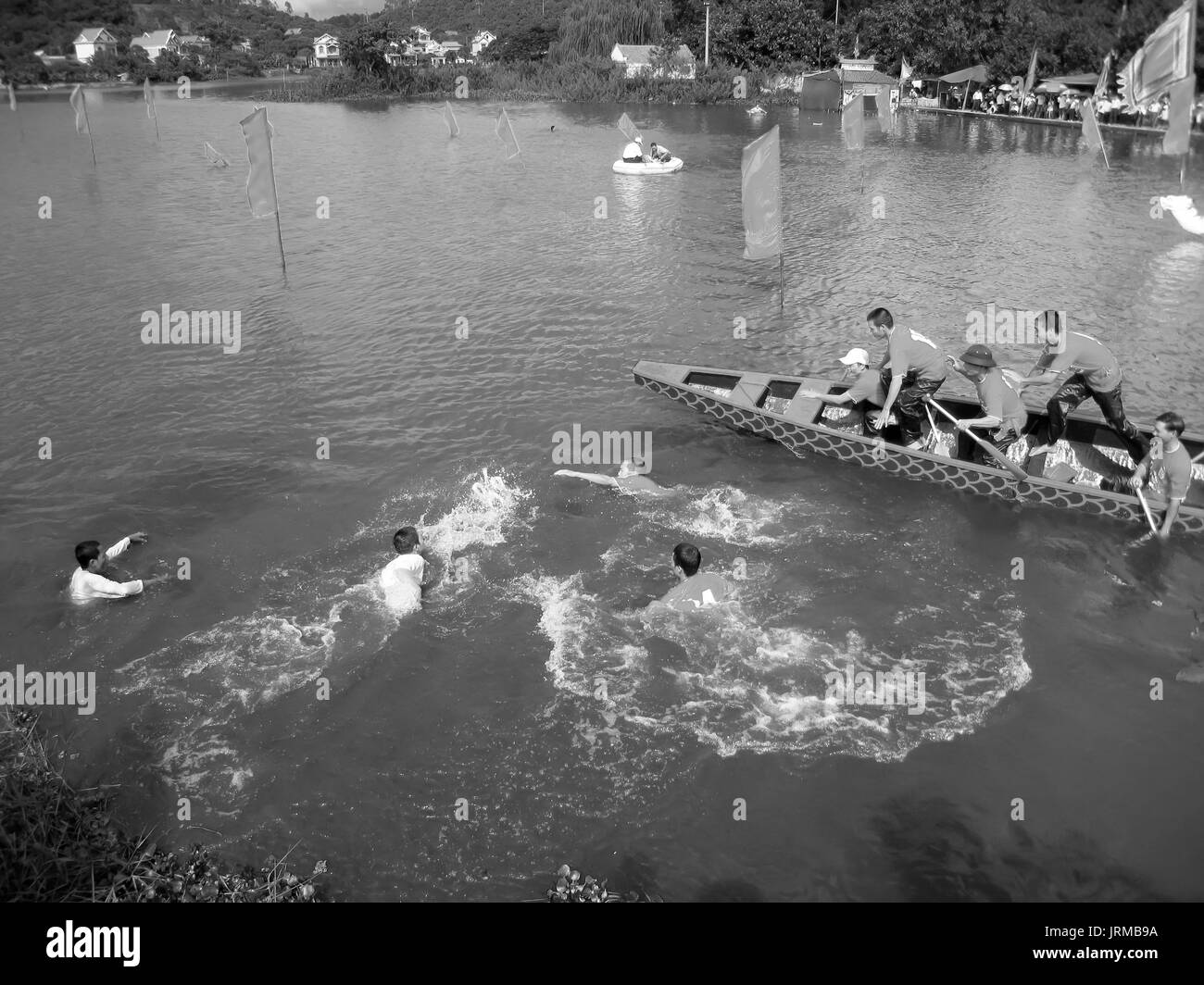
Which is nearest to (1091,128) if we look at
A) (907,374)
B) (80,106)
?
(907,374)

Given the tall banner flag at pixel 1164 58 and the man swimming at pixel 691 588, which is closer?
the man swimming at pixel 691 588

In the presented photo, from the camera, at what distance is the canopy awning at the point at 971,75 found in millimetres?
60156

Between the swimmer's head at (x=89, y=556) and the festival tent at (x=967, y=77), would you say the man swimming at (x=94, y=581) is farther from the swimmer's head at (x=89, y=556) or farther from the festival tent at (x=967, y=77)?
the festival tent at (x=967, y=77)

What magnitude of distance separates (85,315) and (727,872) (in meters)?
23.3

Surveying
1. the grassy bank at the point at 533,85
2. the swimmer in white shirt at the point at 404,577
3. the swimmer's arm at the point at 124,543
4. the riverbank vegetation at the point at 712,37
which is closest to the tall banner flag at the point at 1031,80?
the riverbank vegetation at the point at 712,37

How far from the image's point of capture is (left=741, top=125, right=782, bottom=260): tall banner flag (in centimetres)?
1855

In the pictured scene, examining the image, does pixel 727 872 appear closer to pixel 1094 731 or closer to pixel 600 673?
pixel 600 673

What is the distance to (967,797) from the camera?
990 centimetres

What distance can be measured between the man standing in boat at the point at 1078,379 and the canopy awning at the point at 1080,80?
4876 cm

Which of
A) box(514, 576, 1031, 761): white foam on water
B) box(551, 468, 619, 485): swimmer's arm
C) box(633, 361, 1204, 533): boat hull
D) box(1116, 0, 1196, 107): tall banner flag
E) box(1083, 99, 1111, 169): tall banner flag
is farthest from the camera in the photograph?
A: box(1083, 99, 1111, 169): tall banner flag

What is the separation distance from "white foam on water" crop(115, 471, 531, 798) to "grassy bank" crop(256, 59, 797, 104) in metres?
66.2

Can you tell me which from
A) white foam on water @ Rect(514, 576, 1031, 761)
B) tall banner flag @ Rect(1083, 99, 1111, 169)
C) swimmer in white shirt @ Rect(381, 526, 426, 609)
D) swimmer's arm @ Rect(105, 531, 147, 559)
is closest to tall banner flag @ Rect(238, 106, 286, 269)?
swimmer's arm @ Rect(105, 531, 147, 559)

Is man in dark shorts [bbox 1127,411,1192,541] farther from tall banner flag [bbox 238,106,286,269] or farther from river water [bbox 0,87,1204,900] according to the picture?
tall banner flag [bbox 238,106,286,269]
